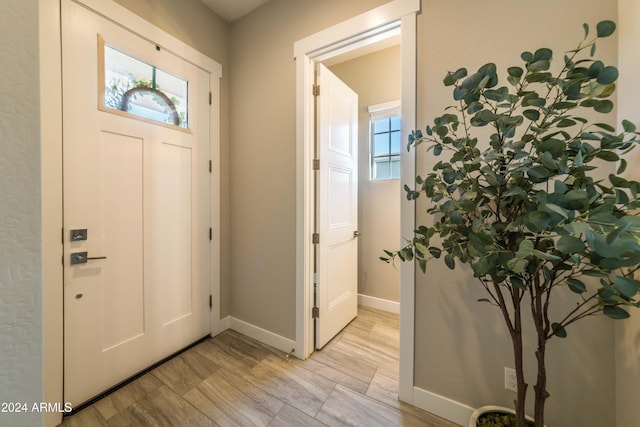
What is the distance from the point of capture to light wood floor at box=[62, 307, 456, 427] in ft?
4.57

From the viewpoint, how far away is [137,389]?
5.24 feet

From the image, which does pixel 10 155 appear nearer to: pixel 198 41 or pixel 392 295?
pixel 198 41

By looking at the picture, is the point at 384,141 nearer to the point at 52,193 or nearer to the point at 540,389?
the point at 540,389

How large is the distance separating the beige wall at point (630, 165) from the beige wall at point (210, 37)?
8.17 ft

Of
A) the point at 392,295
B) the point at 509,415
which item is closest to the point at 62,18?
the point at 509,415

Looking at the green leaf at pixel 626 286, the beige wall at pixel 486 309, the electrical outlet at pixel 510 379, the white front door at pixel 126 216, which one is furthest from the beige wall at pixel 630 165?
the white front door at pixel 126 216

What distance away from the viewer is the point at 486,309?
1298 mm

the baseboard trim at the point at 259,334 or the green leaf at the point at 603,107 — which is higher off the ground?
the green leaf at the point at 603,107

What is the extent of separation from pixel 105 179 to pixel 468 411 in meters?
2.52

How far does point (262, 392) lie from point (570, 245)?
70.0 inches

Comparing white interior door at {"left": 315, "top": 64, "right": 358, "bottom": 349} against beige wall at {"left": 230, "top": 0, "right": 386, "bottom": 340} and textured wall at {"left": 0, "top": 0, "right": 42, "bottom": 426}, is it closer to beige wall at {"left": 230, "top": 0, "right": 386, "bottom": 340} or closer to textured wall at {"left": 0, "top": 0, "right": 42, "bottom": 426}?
beige wall at {"left": 230, "top": 0, "right": 386, "bottom": 340}

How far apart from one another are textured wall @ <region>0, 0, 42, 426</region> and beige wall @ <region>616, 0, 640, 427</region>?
5.81 feet

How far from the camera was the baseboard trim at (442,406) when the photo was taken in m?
1.35

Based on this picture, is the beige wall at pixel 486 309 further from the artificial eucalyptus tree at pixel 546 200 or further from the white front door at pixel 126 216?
the white front door at pixel 126 216
